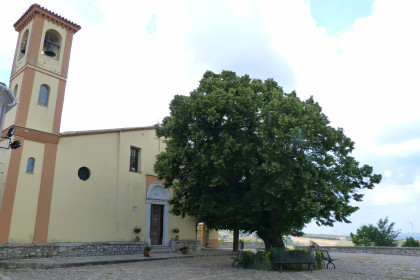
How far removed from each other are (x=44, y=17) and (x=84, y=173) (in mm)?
8613

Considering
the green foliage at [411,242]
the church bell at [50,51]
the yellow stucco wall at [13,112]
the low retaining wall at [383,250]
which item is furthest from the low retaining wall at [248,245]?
the church bell at [50,51]

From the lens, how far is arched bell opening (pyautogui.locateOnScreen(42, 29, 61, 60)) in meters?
16.5

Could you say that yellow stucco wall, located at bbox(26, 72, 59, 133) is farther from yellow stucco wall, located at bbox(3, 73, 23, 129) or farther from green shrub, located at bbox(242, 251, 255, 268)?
green shrub, located at bbox(242, 251, 255, 268)

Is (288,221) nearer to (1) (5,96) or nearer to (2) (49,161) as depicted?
(2) (49,161)

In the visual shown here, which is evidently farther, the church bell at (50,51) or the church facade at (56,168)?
the church bell at (50,51)

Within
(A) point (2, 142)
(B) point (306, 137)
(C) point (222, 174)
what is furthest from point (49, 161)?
(B) point (306, 137)

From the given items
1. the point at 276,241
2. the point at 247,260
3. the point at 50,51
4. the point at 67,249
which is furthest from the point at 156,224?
the point at 50,51

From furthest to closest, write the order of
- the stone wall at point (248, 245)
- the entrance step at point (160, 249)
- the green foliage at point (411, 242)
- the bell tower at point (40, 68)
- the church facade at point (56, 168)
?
the stone wall at point (248, 245), the green foliage at point (411, 242), the entrance step at point (160, 249), the bell tower at point (40, 68), the church facade at point (56, 168)

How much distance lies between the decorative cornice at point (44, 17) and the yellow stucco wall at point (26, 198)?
6827mm

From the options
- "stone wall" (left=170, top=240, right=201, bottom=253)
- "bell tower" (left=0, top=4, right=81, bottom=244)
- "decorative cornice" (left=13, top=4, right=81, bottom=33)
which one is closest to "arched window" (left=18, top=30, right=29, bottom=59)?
"bell tower" (left=0, top=4, right=81, bottom=244)

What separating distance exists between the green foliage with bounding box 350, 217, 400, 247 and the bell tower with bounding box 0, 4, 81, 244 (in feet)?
86.9

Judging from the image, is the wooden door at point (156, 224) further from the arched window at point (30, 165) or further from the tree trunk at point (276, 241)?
the tree trunk at point (276, 241)

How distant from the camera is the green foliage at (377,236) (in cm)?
2819

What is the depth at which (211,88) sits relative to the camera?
1445 centimetres
